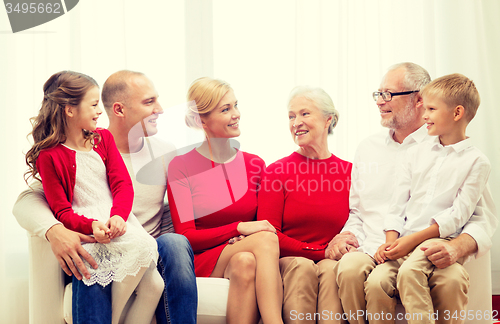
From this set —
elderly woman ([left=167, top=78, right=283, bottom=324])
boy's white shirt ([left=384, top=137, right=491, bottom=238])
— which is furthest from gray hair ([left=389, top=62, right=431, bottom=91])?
elderly woman ([left=167, top=78, right=283, bottom=324])

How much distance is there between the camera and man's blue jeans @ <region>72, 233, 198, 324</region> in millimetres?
1368

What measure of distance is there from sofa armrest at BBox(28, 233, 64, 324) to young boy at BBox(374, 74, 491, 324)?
121 cm

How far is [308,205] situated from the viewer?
6.28 ft

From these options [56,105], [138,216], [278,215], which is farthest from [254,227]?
[56,105]

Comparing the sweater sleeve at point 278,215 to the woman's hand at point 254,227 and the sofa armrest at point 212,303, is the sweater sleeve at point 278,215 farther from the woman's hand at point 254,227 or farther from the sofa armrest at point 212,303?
the sofa armrest at point 212,303

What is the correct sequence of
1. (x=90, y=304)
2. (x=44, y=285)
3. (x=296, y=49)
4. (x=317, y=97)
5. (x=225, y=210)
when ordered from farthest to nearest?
(x=296, y=49) → (x=317, y=97) → (x=225, y=210) → (x=44, y=285) → (x=90, y=304)

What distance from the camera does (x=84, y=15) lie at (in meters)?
2.52

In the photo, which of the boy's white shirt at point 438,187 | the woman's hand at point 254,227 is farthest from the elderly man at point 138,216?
the boy's white shirt at point 438,187

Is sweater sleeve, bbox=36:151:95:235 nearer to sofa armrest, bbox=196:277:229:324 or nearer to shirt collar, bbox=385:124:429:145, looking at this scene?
sofa armrest, bbox=196:277:229:324

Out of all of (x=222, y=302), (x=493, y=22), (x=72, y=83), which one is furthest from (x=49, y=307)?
(x=493, y=22)

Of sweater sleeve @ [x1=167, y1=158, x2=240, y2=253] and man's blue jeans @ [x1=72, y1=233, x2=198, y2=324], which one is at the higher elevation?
sweater sleeve @ [x1=167, y1=158, x2=240, y2=253]

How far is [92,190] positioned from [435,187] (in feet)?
4.42

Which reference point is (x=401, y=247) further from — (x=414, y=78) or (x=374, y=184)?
(x=414, y=78)

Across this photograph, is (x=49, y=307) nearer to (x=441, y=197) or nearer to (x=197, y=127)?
(x=197, y=127)
